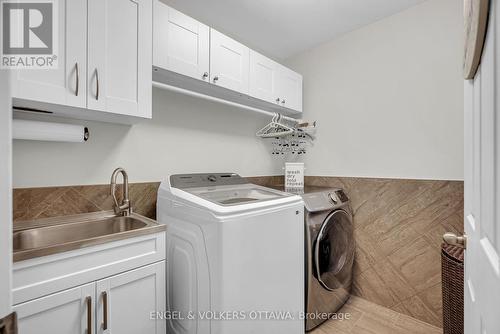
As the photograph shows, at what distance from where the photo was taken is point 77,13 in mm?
1218

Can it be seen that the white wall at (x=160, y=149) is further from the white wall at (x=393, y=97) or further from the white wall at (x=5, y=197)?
the white wall at (x=5, y=197)

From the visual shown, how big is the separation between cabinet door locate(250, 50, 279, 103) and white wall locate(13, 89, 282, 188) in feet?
1.37

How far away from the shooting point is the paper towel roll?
119cm

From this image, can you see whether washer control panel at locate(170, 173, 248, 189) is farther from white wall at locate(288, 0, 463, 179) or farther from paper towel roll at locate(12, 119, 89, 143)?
white wall at locate(288, 0, 463, 179)

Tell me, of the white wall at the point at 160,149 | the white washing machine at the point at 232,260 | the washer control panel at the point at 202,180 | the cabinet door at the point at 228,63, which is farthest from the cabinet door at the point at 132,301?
the cabinet door at the point at 228,63

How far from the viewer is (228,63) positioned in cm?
197

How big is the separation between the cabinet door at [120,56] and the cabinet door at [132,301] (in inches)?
37.3

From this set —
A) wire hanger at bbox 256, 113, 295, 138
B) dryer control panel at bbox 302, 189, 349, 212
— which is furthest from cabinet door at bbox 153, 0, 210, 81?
dryer control panel at bbox 302, 189, 349, 212

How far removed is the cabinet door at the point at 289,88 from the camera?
8.25ft

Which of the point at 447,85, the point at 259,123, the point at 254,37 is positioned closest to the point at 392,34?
the point at 447,85

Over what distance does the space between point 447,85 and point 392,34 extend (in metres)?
0.71

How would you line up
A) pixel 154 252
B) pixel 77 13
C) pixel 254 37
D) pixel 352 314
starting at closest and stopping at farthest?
pixel 77 13
pixel 154 252
pixel 352 314
pixel 254 37

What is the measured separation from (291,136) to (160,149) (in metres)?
1.56

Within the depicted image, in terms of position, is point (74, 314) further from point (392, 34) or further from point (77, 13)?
point (392, 34)
